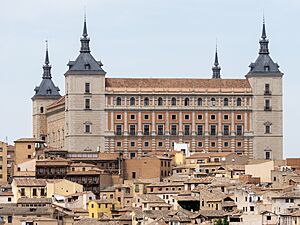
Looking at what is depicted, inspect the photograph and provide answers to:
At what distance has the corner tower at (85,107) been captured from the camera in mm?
174750

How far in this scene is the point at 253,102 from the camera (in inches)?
7032

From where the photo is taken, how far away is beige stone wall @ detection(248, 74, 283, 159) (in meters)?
177

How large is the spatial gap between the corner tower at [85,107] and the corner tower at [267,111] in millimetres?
14755

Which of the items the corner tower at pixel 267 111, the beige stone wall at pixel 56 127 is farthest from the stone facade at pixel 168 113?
the beige stone wall at pixel 56 127

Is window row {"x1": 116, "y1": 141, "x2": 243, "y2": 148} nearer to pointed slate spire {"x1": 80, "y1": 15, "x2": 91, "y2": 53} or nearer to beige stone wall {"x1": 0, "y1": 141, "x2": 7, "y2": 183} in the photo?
pointed slate spire {"x1": 80, "y1": 15, "x2": 91, "y2": 53}

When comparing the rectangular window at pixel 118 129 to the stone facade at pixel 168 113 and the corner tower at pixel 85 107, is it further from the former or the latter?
the corner tower at pixel 85 107

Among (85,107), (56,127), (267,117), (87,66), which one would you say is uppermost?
(87,66)

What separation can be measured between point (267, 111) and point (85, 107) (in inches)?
694

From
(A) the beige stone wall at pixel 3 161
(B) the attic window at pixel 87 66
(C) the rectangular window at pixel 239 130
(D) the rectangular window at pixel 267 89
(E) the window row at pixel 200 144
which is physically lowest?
(A) the beige stone wall at pixel 3 161

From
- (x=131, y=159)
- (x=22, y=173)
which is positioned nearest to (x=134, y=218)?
(x=22, y=173)

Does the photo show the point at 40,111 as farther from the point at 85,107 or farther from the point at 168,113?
the point at 168,113

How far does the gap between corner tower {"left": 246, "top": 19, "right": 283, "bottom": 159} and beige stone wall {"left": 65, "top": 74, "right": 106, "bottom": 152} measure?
14.7 meters

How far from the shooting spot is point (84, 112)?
175625 mm

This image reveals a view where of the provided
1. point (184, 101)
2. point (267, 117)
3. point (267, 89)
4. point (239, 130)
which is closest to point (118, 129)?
point (184, 101)
